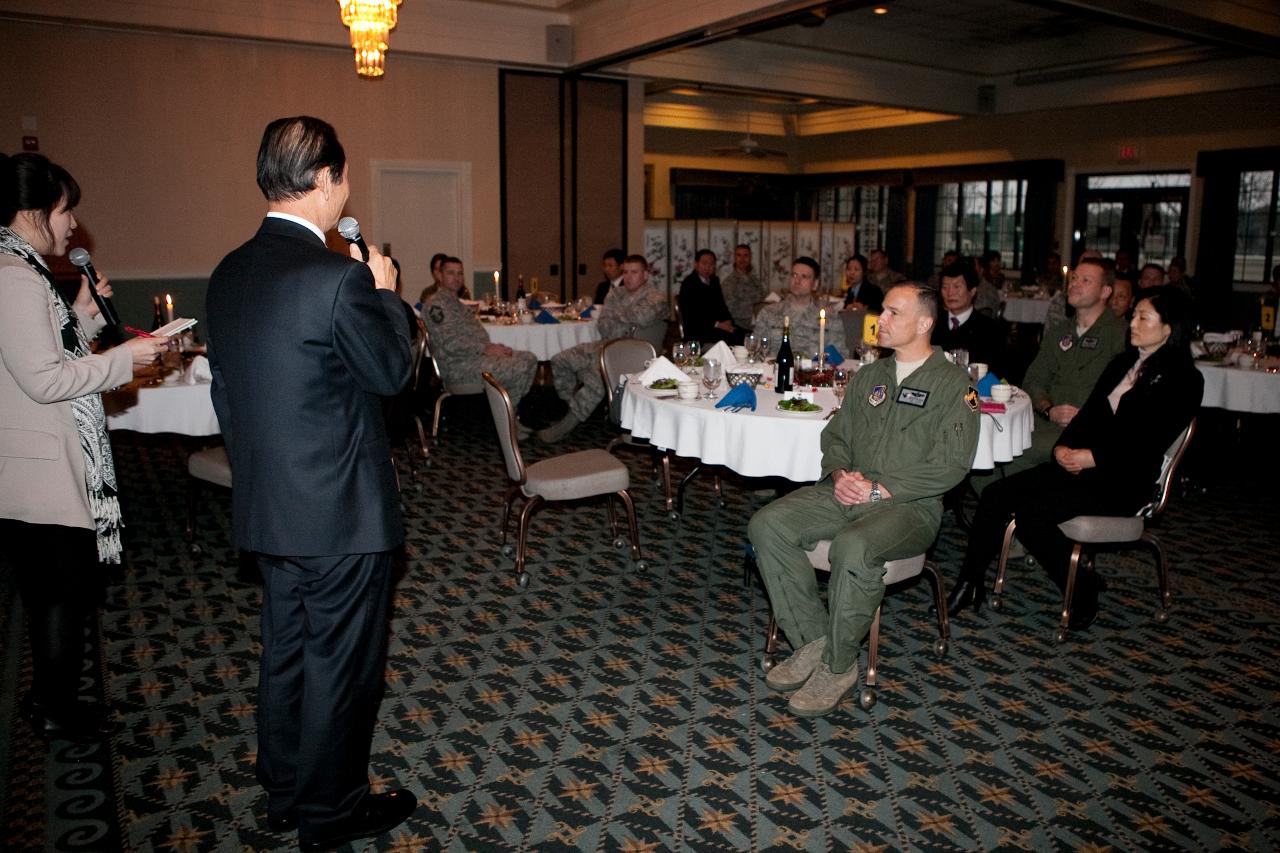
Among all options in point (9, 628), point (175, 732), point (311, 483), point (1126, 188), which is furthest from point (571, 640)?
point (1126, 188)

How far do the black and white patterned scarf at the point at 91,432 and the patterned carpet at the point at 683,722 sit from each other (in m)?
0.67

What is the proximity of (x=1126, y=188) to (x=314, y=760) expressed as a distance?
1503cm

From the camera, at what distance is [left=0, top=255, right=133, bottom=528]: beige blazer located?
2547 millimetres

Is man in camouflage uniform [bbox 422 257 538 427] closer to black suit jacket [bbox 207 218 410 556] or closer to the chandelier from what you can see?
the chandelier

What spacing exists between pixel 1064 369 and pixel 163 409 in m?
4.65

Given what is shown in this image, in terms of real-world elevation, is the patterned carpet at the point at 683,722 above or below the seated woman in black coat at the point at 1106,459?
below

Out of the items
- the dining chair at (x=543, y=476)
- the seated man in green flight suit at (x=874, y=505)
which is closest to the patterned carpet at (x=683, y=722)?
the seated man in green flight suit at (x=874, y=505)

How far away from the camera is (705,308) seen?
8.93m

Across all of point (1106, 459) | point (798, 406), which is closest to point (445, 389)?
point (798, 406)

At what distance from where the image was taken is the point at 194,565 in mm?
4617

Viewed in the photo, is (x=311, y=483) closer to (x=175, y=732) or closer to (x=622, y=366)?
(x=175, y=732)

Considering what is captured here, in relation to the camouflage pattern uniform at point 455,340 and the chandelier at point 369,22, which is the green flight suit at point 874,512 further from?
the chandelier at point 369,22

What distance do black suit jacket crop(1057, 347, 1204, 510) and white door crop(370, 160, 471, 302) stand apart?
8.59 metres

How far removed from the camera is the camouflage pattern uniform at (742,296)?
984 centimetres
